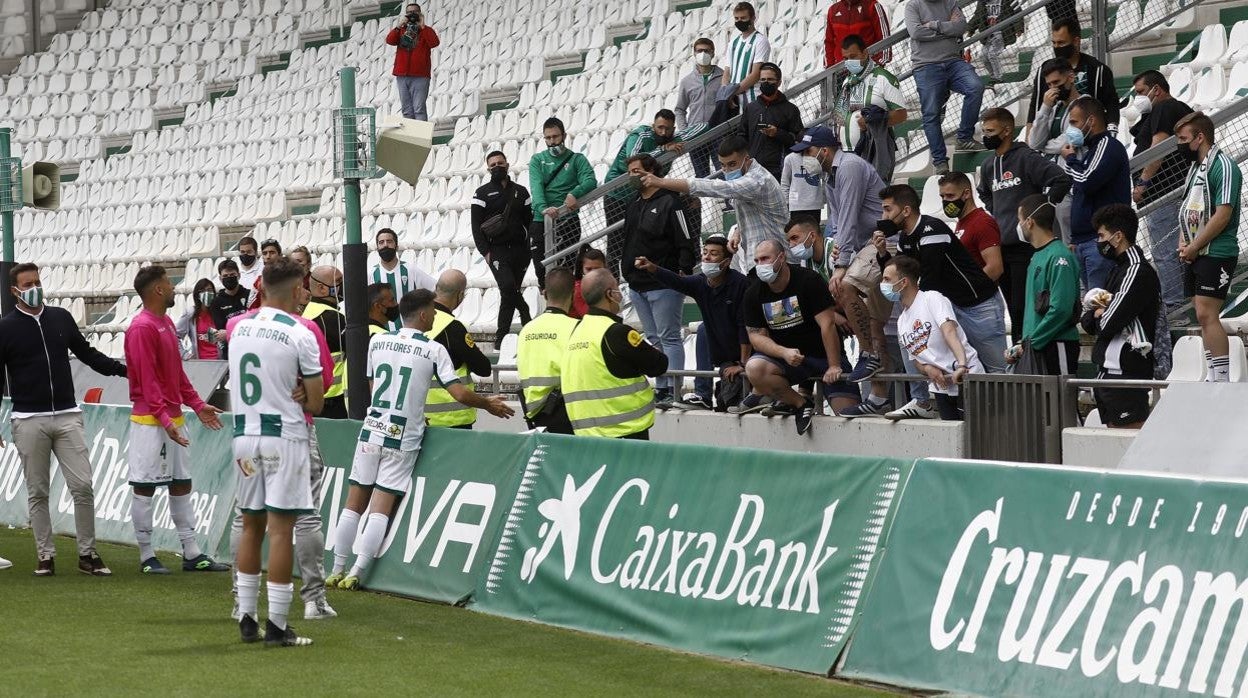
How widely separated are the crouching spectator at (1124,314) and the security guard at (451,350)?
3.85m

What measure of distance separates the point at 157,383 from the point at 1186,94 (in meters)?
8.46

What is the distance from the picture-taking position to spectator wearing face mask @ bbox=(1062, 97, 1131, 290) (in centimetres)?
1136

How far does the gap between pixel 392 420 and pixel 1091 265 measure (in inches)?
186

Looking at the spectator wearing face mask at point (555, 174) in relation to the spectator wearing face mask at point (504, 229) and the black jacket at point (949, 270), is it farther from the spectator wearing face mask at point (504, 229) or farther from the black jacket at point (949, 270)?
the black jacket at point (949, 270)

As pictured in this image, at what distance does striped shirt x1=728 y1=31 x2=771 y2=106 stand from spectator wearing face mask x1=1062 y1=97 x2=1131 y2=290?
15.5 feet

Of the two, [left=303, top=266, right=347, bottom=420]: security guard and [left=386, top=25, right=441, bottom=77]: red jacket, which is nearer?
[left=303, top=266, right=347, bottom=420]: security guard

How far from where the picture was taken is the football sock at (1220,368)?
10359 millimetres

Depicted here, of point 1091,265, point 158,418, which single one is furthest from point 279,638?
point 1091,265

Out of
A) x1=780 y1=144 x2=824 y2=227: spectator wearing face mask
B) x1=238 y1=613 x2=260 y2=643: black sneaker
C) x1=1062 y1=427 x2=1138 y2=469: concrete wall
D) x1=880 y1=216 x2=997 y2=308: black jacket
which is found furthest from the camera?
x1=780 y1=144 x2=824 y2=227: spectator wearing face mask

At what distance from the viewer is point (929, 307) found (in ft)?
35.3

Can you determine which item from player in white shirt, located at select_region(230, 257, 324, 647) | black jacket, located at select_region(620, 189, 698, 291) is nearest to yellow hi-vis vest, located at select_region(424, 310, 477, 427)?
black jacket, located at select_region(620, 189, 698, 291)

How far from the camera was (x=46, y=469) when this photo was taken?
11.8 m

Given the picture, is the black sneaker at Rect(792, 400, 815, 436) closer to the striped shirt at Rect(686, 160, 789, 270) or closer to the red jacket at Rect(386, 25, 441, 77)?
the striped shirt at Rect(686, 160, 789, 270)

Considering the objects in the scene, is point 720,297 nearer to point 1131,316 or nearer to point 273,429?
point 1131,316
